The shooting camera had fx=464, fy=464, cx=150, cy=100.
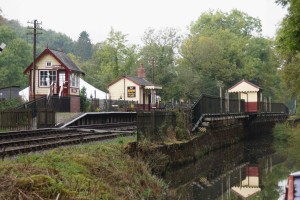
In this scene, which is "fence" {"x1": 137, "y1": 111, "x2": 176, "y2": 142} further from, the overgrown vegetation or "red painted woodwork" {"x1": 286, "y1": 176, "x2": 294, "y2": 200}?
the overgrown vegetation

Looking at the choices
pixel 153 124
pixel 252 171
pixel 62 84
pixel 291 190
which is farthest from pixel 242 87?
pixel 291 190

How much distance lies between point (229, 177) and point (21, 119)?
11.8 m

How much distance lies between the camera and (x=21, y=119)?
1011 inches

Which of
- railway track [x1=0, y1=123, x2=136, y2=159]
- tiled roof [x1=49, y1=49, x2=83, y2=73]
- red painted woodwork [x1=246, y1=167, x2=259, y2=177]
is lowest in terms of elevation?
red painted woodwork [x1=246, y1=167, x2=259, y2=177]

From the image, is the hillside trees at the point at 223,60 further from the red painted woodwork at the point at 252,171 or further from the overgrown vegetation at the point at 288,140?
the red painted woodwork at the point at 252,171

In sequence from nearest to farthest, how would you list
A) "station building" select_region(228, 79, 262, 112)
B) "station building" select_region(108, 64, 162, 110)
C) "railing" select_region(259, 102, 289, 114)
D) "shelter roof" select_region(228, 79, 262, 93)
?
"station building" select_region(228, 79, 262, 112) → "shelter roof" select_region(228, 79, 262, 93) → "railing" select_region(259, 102, 289, 114) → "station building" select_region(108, 64, 162, 110)

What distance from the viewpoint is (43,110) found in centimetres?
2725

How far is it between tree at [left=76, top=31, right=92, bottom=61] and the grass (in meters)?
154

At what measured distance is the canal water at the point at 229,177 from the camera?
17047mm

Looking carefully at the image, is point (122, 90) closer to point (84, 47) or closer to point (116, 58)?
point (116, 58)

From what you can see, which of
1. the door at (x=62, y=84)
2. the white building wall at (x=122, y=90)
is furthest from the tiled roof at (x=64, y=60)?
the white building wall at (x=122, y=90)

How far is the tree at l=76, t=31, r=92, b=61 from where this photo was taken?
16825 cm

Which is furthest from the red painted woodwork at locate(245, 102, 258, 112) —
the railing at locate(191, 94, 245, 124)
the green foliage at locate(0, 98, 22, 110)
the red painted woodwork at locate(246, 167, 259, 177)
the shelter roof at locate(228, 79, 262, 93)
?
the green foliage at locate(0, 98, 22, 110)

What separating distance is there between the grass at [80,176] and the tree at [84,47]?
154m
